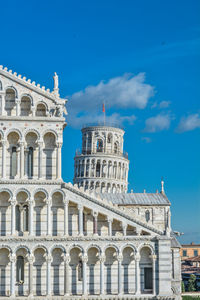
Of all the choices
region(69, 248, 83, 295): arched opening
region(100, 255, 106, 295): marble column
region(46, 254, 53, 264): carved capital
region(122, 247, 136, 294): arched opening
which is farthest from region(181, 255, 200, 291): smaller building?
region(46, 254, 53, 264): carved capital

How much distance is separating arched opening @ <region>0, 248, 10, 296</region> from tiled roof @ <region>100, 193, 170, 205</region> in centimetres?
3720

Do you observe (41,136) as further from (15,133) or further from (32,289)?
(32,289)

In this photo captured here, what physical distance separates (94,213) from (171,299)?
7.77 m

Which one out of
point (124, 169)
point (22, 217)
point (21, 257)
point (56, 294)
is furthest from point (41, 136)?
point (124, 169)

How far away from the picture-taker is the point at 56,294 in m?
39.8

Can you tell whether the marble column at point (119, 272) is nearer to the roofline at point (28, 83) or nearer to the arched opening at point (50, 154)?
the arched opening at point (50, 154)

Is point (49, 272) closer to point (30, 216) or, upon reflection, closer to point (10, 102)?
point (30, 216)

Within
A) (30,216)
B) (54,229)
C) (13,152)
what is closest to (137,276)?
(54,229)

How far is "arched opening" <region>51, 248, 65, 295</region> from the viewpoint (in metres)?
39.9

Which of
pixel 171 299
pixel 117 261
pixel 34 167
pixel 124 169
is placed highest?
pixel 124 169

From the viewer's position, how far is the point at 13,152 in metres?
41.0

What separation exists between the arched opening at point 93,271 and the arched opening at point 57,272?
1.90 meters

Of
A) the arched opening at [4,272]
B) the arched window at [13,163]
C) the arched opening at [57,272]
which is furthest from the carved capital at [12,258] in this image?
the arched window at [13,163]

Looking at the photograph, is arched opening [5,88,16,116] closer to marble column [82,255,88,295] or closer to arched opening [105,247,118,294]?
marble column [82,255,88,295]
